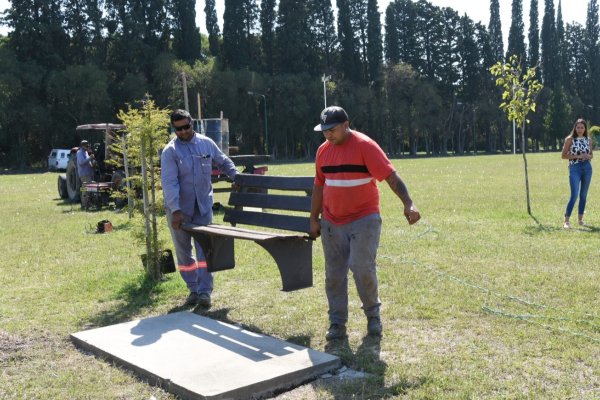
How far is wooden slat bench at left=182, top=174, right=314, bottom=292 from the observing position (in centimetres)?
567

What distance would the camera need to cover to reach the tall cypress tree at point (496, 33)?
3157 inches

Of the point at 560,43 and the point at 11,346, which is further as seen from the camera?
the point at 560,43

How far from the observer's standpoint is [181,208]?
650 cm

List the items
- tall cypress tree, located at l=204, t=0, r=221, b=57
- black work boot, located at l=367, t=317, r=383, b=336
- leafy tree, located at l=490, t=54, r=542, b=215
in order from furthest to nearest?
tall cypress tree, located at l=204, t=0, r=221, b=57 < leafy tree, located at l=490, t=54, r=542, b=215 < black work boot, located at l=367, t=317, r=383, b=336

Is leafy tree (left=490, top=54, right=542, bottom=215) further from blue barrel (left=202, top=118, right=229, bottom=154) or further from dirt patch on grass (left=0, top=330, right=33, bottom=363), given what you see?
dirt patch on grass (left=0, top=330, right=33, bottom=363)

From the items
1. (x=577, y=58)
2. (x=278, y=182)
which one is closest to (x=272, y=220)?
(x=278, y=182)

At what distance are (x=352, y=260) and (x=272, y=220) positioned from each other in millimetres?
1488

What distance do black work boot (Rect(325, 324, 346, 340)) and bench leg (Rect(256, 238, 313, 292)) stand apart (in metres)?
0.64

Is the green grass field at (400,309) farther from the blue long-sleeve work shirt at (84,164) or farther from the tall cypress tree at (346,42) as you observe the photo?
the tall cypress tree at (346,42)

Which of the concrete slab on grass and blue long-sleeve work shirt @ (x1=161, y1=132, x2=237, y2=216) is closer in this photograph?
the concrete slab on grass

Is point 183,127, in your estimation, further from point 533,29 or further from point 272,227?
point 533,29

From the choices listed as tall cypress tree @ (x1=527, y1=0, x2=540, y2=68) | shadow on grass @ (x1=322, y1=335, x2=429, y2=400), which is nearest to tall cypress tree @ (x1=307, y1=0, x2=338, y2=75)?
tall cypress tree @ (x1=527, y1=0, x2=540, y2=68)

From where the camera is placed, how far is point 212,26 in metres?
67.4

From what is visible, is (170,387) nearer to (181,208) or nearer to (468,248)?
(181,208)
